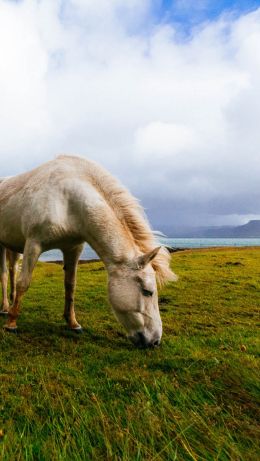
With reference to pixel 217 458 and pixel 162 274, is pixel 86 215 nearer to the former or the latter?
pixel 162 274

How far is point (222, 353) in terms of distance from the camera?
6.29 meters

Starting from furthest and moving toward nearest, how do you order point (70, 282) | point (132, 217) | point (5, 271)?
point (5, 271)
point (70, 282)
point (132, 217)

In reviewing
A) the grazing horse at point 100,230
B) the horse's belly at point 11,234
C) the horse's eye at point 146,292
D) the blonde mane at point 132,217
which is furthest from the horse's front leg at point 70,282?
the horse's eye at point 146,292

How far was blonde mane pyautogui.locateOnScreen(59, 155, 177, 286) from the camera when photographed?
679cm

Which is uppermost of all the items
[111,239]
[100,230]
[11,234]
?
[11,234]

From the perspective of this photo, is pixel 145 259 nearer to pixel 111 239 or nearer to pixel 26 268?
pixel 111 239

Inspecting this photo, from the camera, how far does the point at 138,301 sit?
6.28 meters

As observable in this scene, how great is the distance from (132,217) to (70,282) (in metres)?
2.42

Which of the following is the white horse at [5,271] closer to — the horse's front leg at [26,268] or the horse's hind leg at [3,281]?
the horse's hind leg at [3,281]

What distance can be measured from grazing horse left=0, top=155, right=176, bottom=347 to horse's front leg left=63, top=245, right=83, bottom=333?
20 centimetres

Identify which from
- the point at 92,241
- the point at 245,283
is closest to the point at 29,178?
the point at 92,241

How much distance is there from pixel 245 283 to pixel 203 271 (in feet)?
11.3

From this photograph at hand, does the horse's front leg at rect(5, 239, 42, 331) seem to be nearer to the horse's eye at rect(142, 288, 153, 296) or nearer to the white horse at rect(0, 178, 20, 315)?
the white horse at rect(0, 178, 20, 315)

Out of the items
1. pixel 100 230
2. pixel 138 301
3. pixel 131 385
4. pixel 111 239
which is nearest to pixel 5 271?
pixel 100 230
